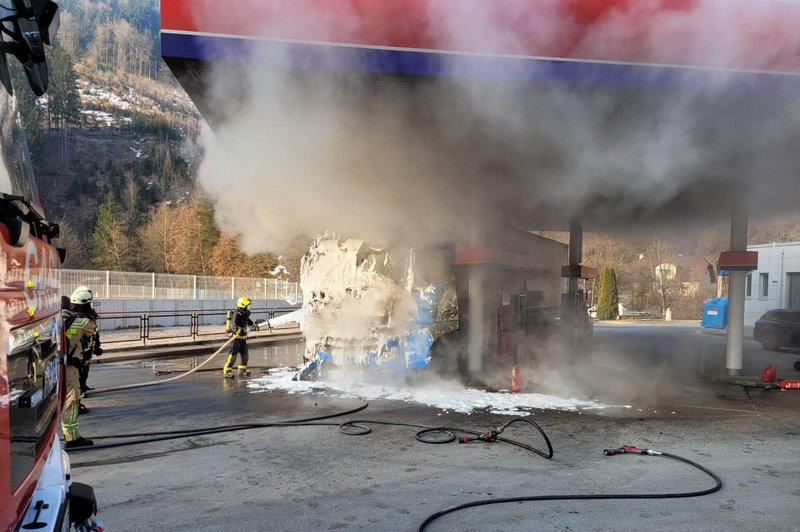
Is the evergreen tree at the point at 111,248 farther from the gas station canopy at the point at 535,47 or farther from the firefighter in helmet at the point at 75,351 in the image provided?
the gas station canopy at the point at 535,47

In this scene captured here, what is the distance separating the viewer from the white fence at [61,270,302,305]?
1905 centimetres

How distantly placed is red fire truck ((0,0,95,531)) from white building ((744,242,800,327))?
81.7ft

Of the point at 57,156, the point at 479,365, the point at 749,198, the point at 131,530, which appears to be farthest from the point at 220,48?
the point at 57,156

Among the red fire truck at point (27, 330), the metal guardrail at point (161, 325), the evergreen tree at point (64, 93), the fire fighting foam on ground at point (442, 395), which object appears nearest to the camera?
the red fire truck at point (27, 330)

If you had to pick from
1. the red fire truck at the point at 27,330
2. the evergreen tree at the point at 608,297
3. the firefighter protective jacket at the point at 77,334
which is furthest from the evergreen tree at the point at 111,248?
the red fire truck at the point at 27,330

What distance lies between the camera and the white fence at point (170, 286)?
1905cm

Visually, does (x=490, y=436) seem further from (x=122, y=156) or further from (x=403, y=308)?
(x=122, y=156)

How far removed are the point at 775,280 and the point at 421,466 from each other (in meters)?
24.5

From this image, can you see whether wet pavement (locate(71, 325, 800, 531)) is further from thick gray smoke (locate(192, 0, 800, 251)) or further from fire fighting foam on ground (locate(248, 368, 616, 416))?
thick gray smoke (locate(192, 0, 800, 251))

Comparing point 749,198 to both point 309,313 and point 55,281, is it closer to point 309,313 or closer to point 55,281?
point 309,313

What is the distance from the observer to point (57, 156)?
194 feet

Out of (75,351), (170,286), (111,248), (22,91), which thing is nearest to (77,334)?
(75,351)

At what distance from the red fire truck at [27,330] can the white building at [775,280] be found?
980 inches

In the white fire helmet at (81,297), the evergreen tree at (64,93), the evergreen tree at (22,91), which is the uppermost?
the evergreen tree at (64,93)
